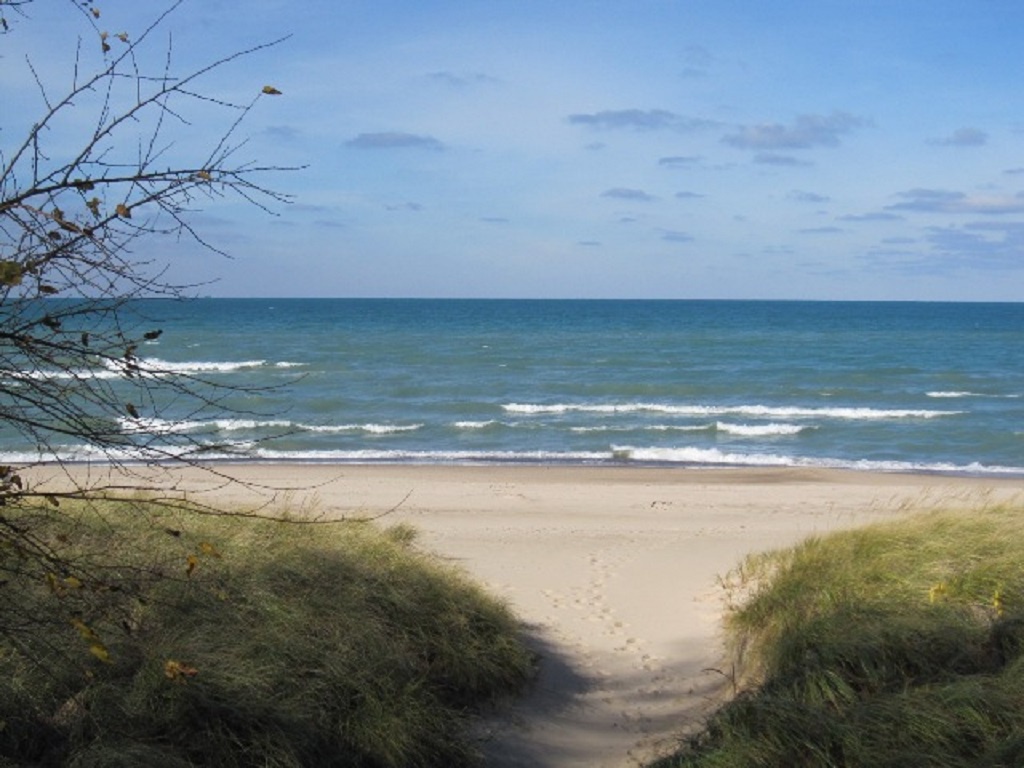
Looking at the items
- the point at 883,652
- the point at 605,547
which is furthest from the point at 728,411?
the point at 883,652

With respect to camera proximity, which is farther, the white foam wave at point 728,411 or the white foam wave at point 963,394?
the white foam wave at point 963,394

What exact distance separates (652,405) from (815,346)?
2868 cm

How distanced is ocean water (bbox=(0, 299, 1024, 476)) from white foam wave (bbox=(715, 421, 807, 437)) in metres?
0.05

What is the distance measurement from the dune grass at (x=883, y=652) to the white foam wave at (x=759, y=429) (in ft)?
50.8

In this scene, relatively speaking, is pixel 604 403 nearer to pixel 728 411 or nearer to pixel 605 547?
pixel 728 411

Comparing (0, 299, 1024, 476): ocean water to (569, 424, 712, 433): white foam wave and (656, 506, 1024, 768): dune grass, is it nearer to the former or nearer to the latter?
(569, 424, 712, 433): white foam wave

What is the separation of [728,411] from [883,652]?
2204 centimetres

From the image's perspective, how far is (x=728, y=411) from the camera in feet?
90.4

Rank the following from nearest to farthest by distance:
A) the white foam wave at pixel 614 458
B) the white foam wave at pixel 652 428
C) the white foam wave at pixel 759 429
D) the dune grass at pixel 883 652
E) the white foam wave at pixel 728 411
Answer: the dune grass at pixel 883 652, the white foam wave at pixel 614 458, the white foam wave at pixel 759 429, the white foam wave at pixel 652 428, the white foam wave at pixel 728 411

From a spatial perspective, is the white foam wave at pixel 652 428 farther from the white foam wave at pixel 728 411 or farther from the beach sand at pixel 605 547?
the beach sand at pixel 605 547

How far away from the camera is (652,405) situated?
28.7 m

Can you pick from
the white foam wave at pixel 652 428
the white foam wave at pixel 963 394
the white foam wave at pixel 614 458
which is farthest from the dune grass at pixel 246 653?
the white foam wave at pixel 963 394

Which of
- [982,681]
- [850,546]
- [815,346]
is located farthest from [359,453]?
[815,346]

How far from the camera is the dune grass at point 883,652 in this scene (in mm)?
4816
